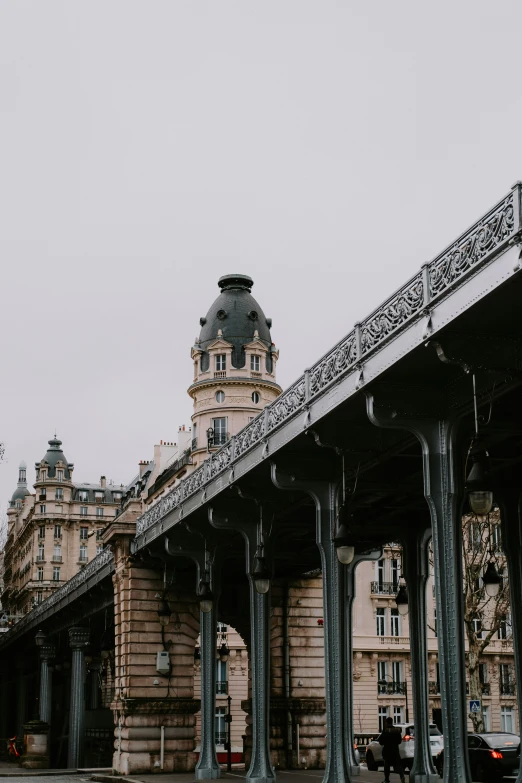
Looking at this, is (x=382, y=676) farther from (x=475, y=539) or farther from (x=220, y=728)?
(x=475, y=539)

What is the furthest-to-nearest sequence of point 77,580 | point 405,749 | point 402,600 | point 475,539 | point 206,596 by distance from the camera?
point 77,580 → point 475,539 → point 405,749 → point 206,596 → point 402,600

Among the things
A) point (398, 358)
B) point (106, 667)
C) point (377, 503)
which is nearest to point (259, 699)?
point (377, 503)

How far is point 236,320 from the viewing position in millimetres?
81812

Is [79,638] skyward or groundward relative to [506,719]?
skyward

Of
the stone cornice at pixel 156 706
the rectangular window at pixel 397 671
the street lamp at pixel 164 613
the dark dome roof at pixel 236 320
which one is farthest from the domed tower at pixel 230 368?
the stone cornice at pixel 156 706

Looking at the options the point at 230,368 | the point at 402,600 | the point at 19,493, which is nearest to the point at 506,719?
the point at 230,368

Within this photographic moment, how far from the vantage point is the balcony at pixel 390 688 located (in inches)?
2446

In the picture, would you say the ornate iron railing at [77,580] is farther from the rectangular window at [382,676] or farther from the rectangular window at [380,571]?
the rectangular window at [380,571]

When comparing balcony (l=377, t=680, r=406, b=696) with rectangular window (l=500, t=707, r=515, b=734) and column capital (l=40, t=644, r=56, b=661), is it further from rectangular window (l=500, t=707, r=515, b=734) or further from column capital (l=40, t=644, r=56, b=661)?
column capital (l=40, t=644, r=56, b=661)

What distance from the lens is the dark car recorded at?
2941 cm

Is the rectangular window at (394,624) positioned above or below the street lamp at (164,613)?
above

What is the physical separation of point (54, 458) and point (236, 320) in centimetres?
5975

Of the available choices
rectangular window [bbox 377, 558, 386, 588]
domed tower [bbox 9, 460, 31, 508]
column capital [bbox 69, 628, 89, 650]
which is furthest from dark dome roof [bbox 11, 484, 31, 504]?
column capital [bbox 69, 628, 89, 650]

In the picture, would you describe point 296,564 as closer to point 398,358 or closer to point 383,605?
point 398,358
